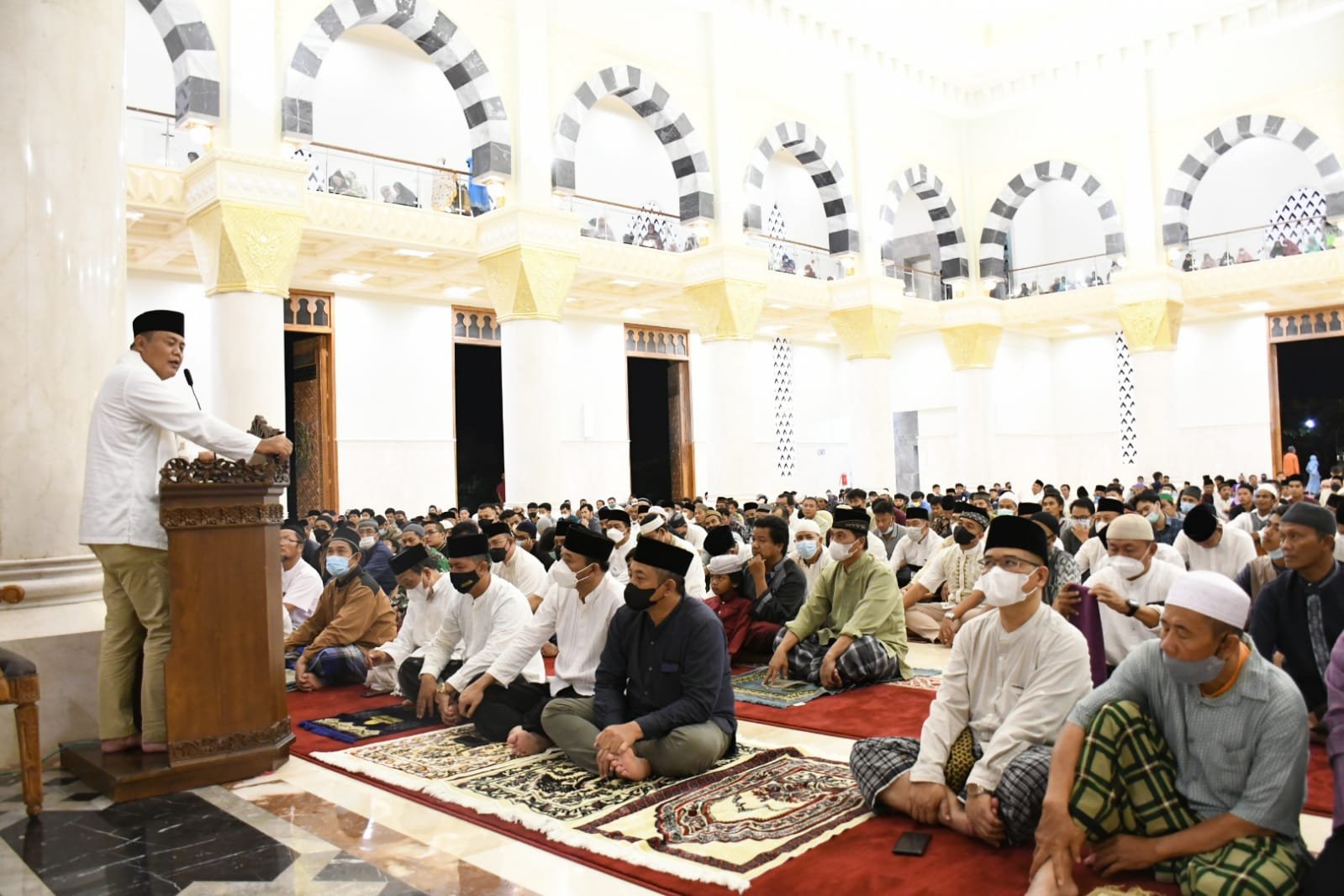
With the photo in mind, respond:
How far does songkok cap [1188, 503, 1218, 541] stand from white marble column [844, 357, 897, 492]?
7.87 metres

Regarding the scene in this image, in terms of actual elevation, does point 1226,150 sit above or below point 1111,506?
above

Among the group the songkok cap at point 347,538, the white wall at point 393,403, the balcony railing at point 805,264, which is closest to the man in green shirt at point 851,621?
the songkok cap at point 347,538

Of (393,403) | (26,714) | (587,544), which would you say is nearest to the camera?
(26,714)

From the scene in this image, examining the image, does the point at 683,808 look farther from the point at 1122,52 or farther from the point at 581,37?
the point at 1122,52

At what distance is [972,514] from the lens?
5.11 m

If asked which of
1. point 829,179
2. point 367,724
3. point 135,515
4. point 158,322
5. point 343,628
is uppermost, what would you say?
point 829,179

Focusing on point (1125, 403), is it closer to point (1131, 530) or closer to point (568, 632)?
point (1131, 530)

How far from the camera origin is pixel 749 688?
426 centimetres

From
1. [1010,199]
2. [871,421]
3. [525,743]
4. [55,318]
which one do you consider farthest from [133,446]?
[1010,199]

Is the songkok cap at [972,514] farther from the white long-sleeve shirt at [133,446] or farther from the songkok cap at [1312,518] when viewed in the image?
the white long-sleeve shirt at [133,446]

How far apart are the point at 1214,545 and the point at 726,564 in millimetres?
2126

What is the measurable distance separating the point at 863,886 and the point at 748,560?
2.87 meters

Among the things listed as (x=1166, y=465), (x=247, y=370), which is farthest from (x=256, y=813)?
(x=1166, y=465)

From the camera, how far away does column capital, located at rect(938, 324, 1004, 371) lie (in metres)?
13.7
